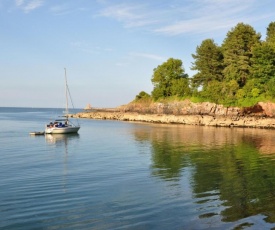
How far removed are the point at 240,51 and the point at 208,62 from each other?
39.4 feet

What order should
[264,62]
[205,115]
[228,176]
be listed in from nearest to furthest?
[228,176]
[264,62]
[205,115]

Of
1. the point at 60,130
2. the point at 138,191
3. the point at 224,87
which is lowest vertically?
the point at 138,191

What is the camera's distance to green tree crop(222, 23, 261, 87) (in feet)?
291

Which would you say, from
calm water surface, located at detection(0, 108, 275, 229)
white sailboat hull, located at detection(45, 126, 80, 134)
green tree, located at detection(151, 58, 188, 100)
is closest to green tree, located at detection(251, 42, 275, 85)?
green tree, located at detection(151, 58, 188, 100)

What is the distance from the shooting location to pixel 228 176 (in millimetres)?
23297

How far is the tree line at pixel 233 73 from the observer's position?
81500 millimetres

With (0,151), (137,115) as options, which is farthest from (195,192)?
(137,115)

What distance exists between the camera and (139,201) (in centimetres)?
1677

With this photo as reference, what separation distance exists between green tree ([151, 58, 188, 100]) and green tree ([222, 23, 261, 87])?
2629 centimetres

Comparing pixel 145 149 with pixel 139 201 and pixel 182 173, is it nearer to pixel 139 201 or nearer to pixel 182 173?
pixel 182 173

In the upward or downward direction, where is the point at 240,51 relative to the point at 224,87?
upward

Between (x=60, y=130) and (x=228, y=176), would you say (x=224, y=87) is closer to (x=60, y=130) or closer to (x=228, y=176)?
(x=60, y=130)

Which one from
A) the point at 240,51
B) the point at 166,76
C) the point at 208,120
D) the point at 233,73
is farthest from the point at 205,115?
the point at 166,76

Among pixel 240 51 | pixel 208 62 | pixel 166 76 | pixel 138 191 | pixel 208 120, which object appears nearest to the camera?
pixel 138 191
